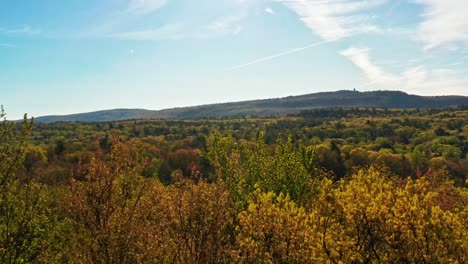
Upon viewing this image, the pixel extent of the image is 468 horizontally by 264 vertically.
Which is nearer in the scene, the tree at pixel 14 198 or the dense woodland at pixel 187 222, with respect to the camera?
the tree at pixel 14 198

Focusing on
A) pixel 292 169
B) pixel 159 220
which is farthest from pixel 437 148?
pixel 159 220

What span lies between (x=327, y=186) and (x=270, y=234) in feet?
19.8

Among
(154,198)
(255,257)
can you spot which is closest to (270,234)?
(255,257)

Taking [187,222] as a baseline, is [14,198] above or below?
above

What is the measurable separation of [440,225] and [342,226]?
5.71 meters

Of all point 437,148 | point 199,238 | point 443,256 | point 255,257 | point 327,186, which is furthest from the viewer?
point 437,148

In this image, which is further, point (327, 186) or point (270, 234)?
point (327, 186)

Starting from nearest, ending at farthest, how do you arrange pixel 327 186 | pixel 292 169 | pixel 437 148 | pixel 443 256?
pixel 443 256, pixel 327 186, pixel 292 169, pixel 437 148

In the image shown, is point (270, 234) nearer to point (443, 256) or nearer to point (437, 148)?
point (443, 256)

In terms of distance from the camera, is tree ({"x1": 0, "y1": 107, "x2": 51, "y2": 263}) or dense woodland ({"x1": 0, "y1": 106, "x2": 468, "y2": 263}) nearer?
tree ({"x1": 0, "y1": 107, "x2": 51, "y2": 263})

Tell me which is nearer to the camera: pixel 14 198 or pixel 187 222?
pixel 187 222

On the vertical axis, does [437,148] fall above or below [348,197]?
below

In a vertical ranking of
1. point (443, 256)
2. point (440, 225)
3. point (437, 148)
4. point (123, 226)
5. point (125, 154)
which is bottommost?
point (437, 148)

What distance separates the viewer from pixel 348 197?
27453mm
